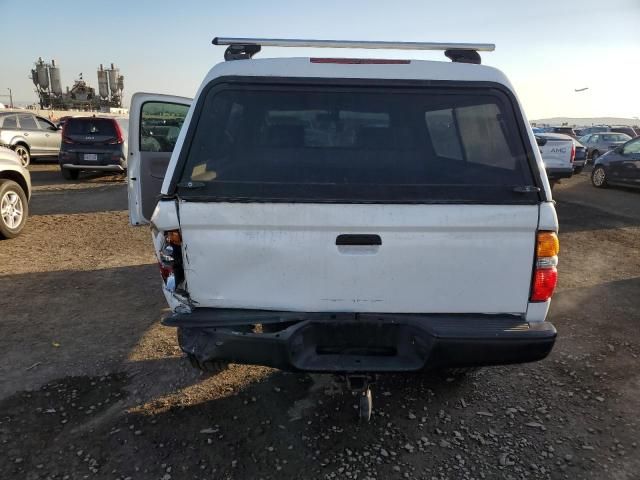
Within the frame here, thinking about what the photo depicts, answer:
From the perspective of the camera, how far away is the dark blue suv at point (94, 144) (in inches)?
482

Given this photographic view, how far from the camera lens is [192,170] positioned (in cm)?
255

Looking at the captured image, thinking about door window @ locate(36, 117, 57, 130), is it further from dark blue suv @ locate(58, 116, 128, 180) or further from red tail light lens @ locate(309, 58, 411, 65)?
red tail light lens @ locate(309, 58, 411, 65)

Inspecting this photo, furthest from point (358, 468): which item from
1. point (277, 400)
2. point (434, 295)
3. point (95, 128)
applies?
point (95, 128)

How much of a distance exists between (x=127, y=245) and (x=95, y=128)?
6798 millimetres

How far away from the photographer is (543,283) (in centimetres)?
249

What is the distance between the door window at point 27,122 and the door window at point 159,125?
13.0 m

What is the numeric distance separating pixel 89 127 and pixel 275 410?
37.9ft

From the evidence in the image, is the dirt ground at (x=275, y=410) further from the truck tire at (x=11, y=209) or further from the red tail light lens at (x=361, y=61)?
Result: the truck tire at (x=11, y=209)

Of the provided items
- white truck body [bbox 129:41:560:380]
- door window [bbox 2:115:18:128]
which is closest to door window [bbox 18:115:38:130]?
door window [bbox 2:115:18:128]

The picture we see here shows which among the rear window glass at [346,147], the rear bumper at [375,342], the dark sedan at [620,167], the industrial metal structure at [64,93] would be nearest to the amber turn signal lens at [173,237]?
the rear window glass at [346,147]

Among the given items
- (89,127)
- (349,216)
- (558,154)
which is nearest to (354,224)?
(349,216)

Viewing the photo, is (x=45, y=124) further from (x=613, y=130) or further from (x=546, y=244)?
(x=613, y=130)

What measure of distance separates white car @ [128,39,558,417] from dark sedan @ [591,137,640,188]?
12.5 m

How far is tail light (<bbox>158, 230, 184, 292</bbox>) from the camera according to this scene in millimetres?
2482
